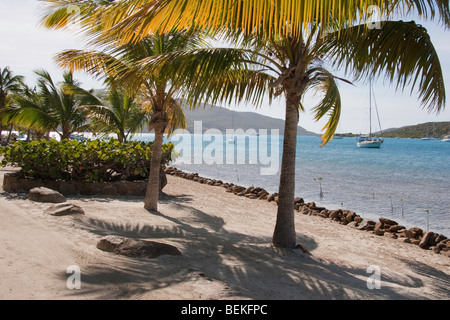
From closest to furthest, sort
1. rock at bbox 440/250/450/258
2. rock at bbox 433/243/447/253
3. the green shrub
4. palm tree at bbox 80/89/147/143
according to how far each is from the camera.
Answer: rock at bbox 440/250/450/258
rock at bbox 433/243/447/253
the green shrub
palm tree at bbox 80/89/147/143

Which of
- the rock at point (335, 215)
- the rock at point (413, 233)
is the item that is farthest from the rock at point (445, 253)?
the rock at point (335, 215)

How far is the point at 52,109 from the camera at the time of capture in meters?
15.6

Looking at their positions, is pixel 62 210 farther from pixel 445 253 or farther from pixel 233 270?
pixel 445 253

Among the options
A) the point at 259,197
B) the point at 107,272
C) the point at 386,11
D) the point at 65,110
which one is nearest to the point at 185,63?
the point at 386,11

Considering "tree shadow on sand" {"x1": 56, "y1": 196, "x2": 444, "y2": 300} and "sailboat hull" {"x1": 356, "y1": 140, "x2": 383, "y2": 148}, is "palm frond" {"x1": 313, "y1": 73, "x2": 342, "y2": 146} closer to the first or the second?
"tree shadow on sand" {"x1": 56, "y1": 196, "x2": 444, "y2": 300}

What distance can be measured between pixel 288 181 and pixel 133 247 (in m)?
3.13

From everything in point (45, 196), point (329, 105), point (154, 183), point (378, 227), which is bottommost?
point (378, 227)

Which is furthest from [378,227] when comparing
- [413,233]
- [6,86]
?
[6,86]

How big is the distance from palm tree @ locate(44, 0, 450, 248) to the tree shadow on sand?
930 millimetres

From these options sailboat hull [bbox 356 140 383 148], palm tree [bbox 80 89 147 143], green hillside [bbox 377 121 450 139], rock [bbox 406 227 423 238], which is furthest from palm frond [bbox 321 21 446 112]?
green hillside [bbox 377 121 450 139]

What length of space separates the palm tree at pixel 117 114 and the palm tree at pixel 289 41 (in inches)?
249

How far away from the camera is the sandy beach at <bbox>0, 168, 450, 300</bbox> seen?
376cm
